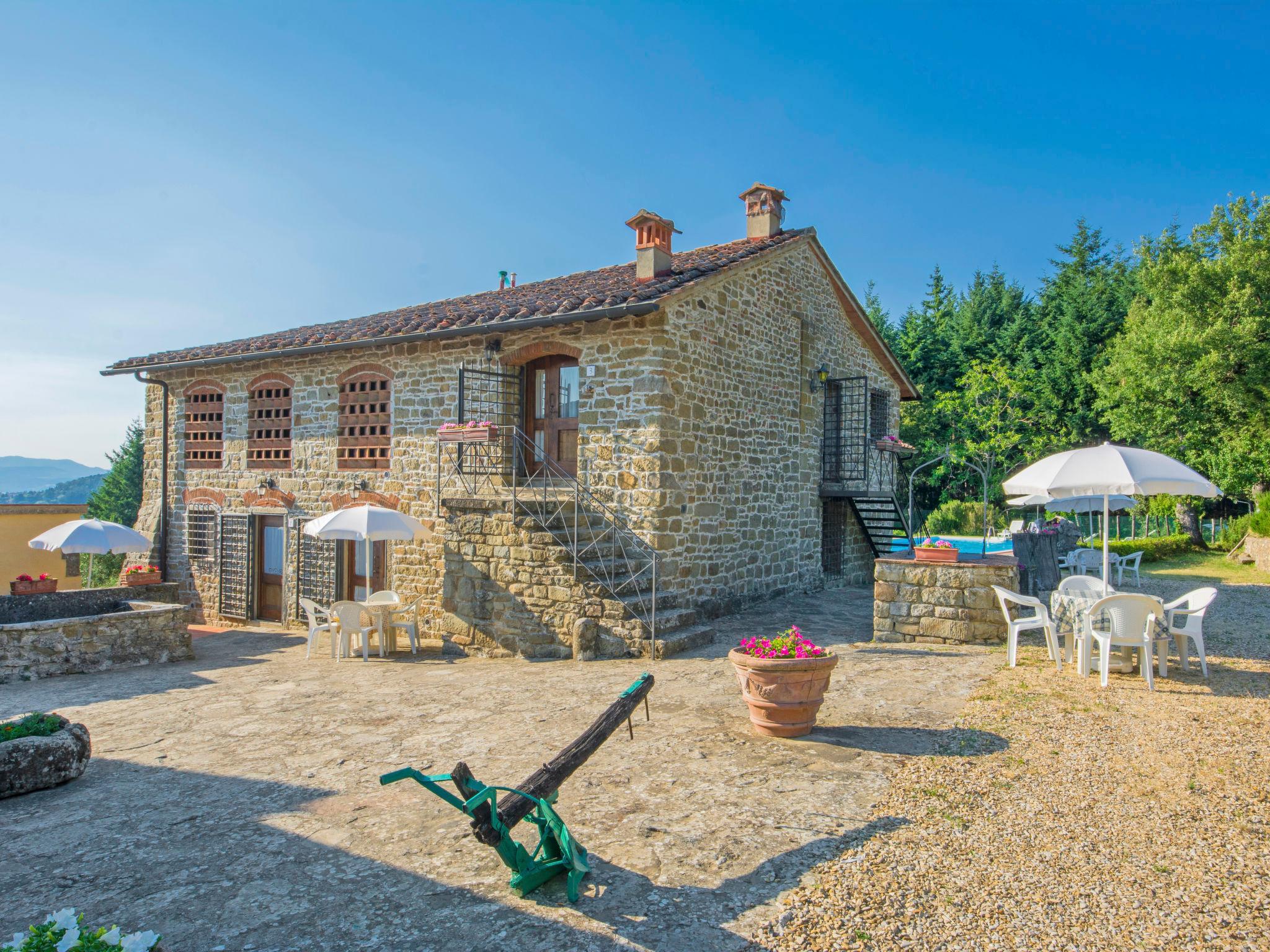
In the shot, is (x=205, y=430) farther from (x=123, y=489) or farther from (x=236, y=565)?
(x=123, y=489)

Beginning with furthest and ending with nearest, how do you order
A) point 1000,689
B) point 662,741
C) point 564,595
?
point 564,595 → point 1000,689 → point 662,741

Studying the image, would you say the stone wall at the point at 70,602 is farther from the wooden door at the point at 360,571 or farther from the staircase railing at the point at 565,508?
the staircase railing at the point at 565,508

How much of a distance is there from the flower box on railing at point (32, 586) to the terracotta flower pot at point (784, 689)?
10.3 m

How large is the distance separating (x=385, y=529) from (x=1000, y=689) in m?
7.44

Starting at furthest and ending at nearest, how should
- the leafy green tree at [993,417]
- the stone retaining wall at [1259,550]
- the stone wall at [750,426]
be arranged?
the leafy green tree at [993,417], the stone retaining wall at [1259,550], the stone wall at [750,426]

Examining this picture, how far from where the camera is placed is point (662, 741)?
5.63m

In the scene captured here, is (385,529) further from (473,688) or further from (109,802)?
(109,802)

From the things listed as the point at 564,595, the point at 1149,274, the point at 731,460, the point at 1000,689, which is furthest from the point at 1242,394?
the point at 564,595

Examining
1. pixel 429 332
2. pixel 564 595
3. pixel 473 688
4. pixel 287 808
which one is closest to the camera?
pixel 287 808

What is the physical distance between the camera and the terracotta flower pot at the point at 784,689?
5480mm

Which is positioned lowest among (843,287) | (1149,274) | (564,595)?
(564,595)

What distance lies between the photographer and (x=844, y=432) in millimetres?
14641

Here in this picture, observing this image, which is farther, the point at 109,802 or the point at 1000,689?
the point at 1000,689

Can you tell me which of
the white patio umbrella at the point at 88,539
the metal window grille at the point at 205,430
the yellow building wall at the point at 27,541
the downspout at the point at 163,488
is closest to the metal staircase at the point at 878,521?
the metal window grille at the point at 205,430
